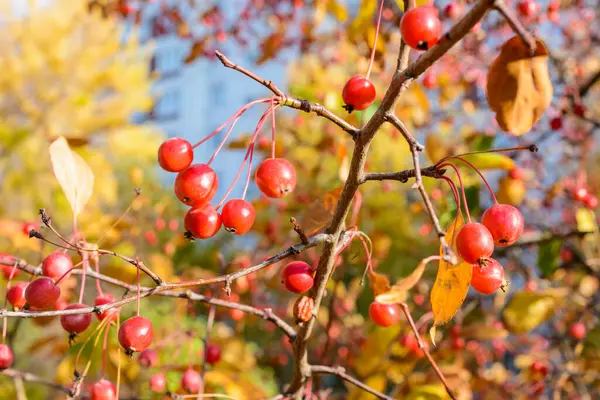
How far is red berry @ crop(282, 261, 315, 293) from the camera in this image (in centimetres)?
95

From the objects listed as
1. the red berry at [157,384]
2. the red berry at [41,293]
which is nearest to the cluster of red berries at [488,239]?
the red berry at [41,293]

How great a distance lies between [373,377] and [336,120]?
1.21 m

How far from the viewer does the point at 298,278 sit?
0.95 metres

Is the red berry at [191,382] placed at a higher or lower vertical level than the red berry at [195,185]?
lower

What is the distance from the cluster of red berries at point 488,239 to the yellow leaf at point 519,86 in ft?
0.59

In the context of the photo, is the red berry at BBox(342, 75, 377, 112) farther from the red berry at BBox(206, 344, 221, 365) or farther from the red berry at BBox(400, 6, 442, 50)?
the red berry at BBox(206, 344, 221, 365)

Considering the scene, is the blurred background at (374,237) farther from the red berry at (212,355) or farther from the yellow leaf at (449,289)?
the yellow leaf at (449,289)

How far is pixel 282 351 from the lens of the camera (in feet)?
11.5

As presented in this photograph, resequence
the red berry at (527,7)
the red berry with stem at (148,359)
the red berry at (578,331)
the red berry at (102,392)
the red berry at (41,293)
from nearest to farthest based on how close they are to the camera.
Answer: the red berry at (41,293) → the red berry at (102,392) → the red berry with stem at (148,359) → the red berry at (578,331) → the red berry at (527,7)

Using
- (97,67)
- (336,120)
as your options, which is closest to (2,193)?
(97,67)

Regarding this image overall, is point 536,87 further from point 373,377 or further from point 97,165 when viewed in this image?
point 97,165

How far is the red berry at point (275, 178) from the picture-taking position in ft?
2.96

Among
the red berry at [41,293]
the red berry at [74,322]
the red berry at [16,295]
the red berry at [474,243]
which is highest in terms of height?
the red berry at [474,243]

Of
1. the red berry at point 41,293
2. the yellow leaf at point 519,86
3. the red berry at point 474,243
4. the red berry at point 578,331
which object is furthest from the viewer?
the red berry at point 578,331
